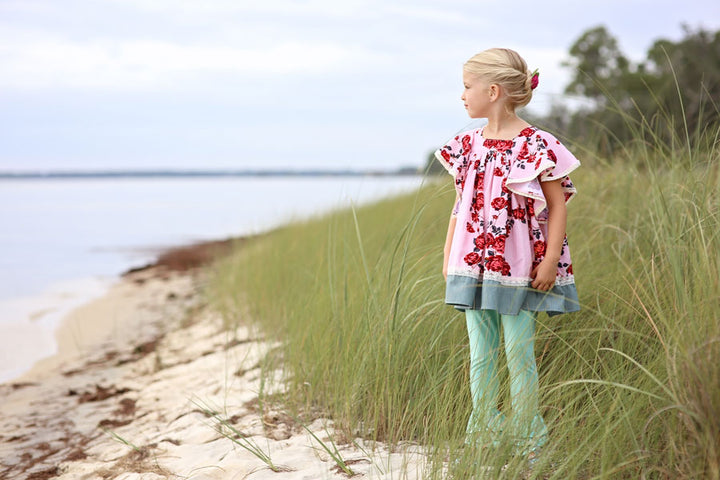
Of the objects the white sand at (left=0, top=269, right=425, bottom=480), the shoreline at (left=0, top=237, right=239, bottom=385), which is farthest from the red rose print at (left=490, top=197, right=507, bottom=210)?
the shoreline at (left=0, top=237, right=239, bottom=385)

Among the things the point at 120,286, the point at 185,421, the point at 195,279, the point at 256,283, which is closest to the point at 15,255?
the point at 120,286

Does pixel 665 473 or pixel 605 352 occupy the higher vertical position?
pixel 605 352

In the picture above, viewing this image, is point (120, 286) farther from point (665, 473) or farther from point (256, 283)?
point (665, 473)

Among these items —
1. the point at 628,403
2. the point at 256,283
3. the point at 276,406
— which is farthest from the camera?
the point at 256,283

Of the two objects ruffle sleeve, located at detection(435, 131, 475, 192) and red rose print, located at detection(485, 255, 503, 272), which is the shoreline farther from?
red rose print, located at detection(485, 255, 503, 272)

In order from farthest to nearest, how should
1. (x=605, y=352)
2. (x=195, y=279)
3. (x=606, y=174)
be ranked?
1. (x=195, y=279)
2. (x=606, y=174)
3. (x=605, y=352)

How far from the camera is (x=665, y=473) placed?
193cm

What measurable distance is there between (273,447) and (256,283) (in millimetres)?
3055

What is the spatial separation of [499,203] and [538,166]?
0.18m

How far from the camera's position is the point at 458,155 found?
8.27 ft

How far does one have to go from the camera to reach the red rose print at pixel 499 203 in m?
2.34

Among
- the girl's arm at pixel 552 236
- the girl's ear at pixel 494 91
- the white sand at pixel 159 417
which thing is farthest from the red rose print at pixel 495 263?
the white sand at pixel 159 417

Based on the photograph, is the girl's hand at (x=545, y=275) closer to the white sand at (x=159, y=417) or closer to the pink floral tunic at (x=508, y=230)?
the pink floral tunic at (x=508, y=230)

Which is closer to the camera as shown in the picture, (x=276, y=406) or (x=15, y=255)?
(x=276, y=406)
